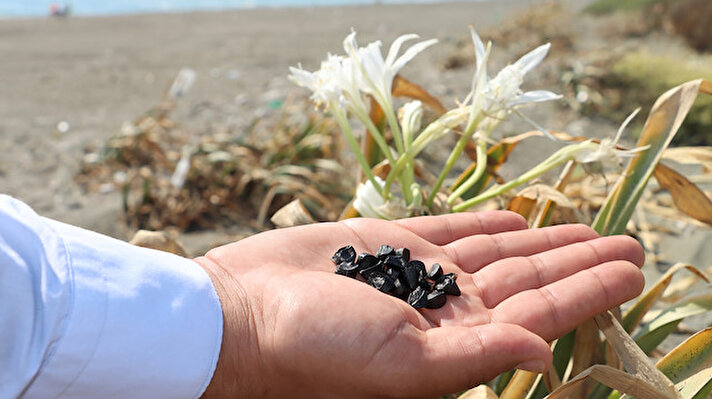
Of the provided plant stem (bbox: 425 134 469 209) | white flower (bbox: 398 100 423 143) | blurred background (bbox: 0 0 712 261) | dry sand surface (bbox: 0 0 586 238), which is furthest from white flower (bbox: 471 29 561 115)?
dry sand surface (bbox: 0 0 586 238)

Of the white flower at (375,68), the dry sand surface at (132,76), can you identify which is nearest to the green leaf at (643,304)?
the white flower at (375,68)

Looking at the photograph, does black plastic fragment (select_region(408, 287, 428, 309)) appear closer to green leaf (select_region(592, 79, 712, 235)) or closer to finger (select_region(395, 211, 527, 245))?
finger (select_region(395, 211, 527, 245))

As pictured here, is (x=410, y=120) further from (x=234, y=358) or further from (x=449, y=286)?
(x=234, y=358)

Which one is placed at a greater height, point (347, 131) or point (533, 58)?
point (533, 58)

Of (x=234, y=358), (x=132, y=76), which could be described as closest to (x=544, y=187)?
(x=234, y=358)

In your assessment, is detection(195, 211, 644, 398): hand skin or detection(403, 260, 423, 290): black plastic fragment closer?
detection(195, 211, 644, 398): hand skin

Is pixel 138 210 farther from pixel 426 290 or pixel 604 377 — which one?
pixel 604 377

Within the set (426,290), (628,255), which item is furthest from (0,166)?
(628,255)
